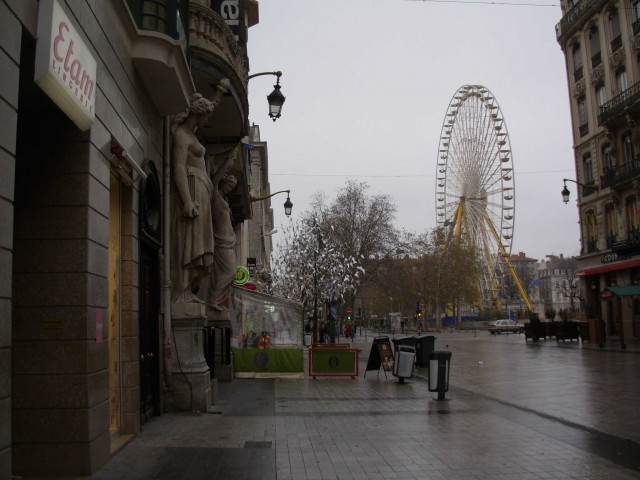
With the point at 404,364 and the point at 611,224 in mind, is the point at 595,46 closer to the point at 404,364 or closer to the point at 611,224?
the point at 611,224

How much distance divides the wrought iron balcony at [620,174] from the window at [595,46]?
24.1ft

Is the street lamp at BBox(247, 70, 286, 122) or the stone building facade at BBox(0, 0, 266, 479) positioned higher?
the street lamp at BBox(247, 70, 286, 122)

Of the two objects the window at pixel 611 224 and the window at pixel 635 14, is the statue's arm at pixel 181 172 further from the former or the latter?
the window at pixel 611 224

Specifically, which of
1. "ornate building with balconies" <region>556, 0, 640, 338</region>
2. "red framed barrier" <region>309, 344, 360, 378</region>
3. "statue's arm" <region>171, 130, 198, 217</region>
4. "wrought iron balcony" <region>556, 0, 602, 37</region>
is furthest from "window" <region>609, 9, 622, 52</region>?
"statue's arm" <region>171, 130, 198, 217</region>

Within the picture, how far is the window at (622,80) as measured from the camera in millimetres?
36500

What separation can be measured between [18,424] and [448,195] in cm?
5911

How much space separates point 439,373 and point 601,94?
33623 mm

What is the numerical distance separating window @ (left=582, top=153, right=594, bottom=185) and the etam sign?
40.1 meters

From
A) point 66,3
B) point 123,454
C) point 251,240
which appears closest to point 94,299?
point 123,454

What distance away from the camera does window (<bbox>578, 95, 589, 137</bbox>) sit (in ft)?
135

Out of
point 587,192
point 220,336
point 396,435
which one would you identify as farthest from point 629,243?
point 396,435

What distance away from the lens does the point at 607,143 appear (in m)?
38.1

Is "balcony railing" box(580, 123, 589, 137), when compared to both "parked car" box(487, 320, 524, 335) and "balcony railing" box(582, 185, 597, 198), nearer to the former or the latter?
"balcony railing" box(582, 185, 597, 198)

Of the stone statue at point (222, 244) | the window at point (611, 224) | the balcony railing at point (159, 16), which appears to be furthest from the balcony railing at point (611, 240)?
the balcony railing at point (159, 16)
